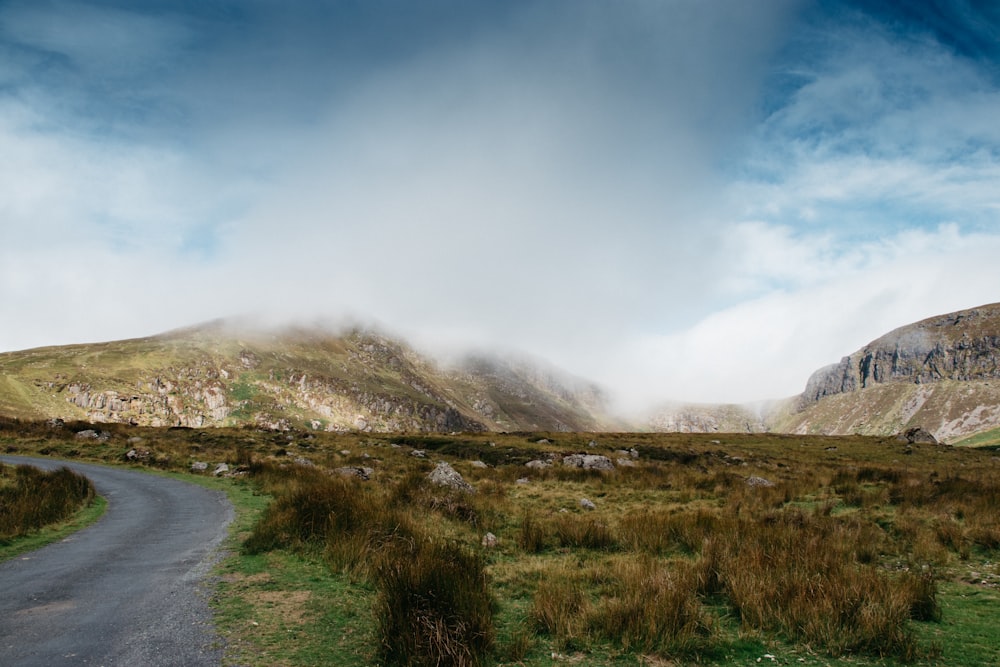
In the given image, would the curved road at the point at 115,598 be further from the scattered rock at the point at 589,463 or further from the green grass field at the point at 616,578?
the scattered rock at the point at 589,463

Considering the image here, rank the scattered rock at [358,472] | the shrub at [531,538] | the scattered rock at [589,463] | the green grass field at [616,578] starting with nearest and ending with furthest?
the green grass field at [616,578]
the shrub at [531,538]
the scattered rock at [358,472]
the scattered rock at [589,463]

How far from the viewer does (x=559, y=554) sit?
1139 centimetres

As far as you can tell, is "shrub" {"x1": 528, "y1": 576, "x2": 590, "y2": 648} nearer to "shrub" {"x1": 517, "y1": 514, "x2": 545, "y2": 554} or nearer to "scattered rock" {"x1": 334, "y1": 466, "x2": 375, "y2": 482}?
"shrub" {"x1": 517, "y1": 514, "x2": 545, "y2": 554}

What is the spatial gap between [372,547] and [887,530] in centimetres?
1258

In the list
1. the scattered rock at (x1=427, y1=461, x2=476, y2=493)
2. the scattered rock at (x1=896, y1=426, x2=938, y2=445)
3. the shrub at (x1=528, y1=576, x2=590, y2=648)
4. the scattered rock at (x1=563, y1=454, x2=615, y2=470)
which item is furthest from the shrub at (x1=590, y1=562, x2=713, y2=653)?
the scattered rock at (x1=896, y1=426, x2=938, y2=445)

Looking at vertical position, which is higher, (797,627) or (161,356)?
(161,356)

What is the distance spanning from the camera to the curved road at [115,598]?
5.57 m

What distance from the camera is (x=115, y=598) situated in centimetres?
733

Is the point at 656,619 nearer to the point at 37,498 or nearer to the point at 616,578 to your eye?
the point at 616,578

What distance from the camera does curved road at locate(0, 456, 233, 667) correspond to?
18.3 ft

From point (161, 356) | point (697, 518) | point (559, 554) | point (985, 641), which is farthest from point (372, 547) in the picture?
point (161, 356)

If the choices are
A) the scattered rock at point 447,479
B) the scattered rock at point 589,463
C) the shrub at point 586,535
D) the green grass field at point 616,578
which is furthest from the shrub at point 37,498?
the scattered rock at point 589,463

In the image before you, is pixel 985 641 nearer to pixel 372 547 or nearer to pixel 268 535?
pixel 372 547

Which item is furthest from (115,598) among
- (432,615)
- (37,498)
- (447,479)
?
(447,479)
